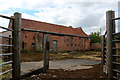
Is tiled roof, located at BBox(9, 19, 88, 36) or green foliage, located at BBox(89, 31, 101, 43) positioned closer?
tiled roof, located at BBox(9, 19, 88, 36)

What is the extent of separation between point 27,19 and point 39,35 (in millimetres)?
2716

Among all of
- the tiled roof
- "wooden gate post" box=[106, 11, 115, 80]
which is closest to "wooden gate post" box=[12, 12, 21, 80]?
"wooden gate post" box=[106, 11, 115, 80]

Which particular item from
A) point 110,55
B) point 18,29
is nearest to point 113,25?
point 110,55

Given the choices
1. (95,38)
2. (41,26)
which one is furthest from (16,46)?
(95,38)

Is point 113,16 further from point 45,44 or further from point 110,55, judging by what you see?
point 45,44

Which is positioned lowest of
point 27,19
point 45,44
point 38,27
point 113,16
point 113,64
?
point 113,64

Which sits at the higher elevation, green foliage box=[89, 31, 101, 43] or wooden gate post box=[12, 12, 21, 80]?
green foliage box=[89, 31, 101, 43]

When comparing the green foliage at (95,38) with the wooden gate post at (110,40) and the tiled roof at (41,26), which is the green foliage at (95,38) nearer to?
the tiled roof at (41,26)

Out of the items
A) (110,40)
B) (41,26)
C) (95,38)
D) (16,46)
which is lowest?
(16,46)

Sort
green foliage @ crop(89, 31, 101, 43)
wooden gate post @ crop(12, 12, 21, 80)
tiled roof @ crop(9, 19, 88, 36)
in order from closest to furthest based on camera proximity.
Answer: wooden gate post @ crop(12, 12, 21, 80), tiled roof @ crop(9, 19, 88, 36), green foliage @ crop(89, 31, 101, 43)

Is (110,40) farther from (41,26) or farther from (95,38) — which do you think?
(95,38)

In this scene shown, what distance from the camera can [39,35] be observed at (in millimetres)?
12914

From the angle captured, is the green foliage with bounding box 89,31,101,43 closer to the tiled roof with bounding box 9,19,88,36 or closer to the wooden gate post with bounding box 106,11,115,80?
the tiled roof with bounding box 9,19,88,36

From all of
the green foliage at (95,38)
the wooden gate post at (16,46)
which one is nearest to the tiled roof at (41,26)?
the green foliage at (95,38)
